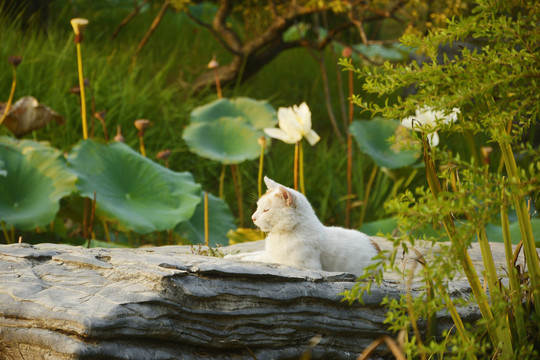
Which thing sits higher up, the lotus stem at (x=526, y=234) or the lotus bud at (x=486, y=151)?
the lotus bud at (x=486, y=151)

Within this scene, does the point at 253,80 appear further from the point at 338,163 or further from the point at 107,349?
the point at 107,349

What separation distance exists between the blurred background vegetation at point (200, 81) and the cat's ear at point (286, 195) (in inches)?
60.1

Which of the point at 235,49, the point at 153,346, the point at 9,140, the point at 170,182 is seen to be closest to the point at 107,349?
the point at 153,346

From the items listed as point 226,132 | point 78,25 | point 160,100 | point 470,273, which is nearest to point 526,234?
point 470,273

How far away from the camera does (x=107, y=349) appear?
5.75 ft

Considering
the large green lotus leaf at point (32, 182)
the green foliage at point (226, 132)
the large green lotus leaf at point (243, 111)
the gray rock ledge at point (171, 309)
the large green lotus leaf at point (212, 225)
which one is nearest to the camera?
the gray rock ledge at point (171, 309)

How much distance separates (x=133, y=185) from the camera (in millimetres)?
3494

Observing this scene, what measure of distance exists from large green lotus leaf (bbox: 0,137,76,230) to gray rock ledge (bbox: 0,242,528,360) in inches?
44.2

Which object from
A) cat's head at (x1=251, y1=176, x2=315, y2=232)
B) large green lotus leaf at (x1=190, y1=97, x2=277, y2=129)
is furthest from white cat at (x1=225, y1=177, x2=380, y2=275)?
large green lotus leaf at (x1=190, y1=97, x2=277, y2=129)

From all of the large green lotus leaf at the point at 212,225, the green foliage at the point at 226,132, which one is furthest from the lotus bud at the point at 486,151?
the large green lotus leaf at the point at 212,225

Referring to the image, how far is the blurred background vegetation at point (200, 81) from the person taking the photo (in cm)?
487

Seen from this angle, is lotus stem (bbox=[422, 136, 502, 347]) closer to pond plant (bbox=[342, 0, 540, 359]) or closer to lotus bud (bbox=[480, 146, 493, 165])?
pond plant (bbox=[342, 0, 540, 359])

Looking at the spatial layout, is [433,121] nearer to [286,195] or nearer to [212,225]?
[286,195]

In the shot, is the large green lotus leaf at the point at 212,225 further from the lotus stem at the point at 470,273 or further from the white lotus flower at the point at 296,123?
the lotus stem at the point at 470,273
